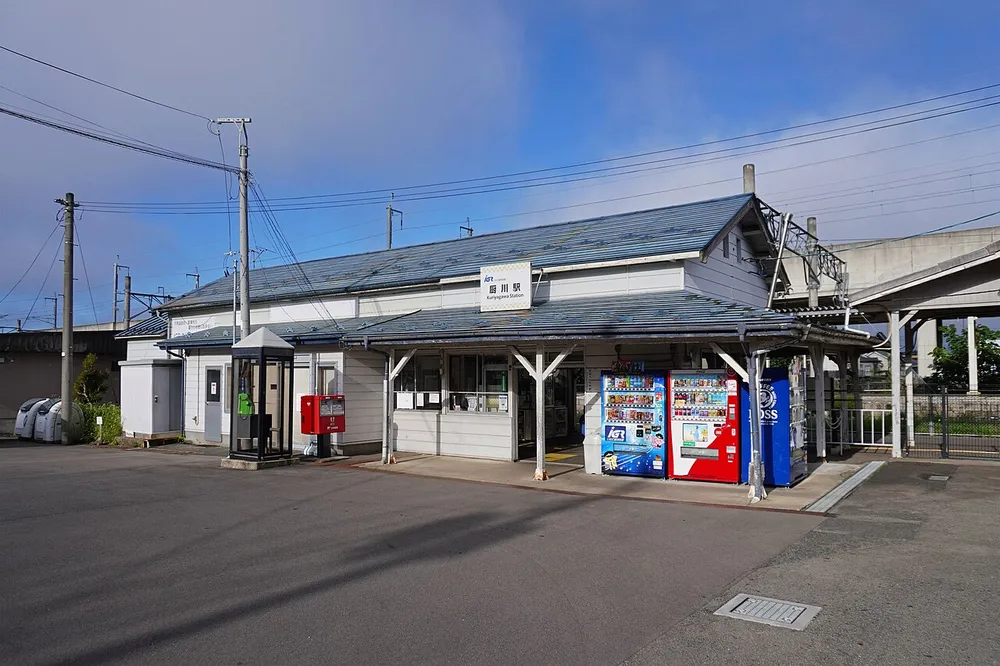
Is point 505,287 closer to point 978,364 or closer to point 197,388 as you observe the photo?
point 197,388

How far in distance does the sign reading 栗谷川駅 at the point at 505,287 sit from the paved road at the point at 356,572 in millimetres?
4660

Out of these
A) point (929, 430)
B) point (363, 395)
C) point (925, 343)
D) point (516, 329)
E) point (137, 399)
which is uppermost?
point (925, 343)

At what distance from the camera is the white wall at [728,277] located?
14609 mm

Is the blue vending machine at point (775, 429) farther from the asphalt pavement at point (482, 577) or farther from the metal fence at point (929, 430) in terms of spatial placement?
the metal fence at point (929, 430)

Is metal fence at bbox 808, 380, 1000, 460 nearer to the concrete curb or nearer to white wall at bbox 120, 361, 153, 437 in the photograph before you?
the concrete curb

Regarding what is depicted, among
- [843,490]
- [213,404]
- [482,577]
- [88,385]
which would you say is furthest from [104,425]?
[843,490]

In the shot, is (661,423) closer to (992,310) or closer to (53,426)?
(992,310)

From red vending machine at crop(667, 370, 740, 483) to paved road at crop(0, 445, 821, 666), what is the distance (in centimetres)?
196

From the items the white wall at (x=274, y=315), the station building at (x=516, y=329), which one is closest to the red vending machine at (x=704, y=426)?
the station building at (x=516, y=329)

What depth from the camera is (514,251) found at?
1797 cm

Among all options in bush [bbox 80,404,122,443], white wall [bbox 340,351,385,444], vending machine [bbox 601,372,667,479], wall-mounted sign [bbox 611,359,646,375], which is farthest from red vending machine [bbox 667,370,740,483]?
bush [bbox 80,404,122,443]

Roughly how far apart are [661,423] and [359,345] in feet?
23.0

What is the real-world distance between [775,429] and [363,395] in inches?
377

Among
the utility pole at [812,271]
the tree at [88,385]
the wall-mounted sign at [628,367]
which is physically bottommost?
the tree at [88,385]
